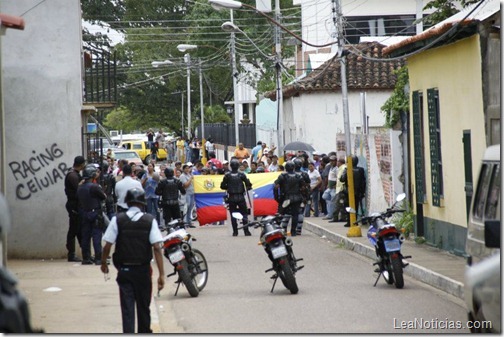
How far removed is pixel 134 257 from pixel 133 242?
6.0 inches

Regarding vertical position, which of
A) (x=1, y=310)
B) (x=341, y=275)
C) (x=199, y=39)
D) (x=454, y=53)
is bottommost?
(x=341, y=275)

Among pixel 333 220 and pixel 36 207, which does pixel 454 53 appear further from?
pixel 333 220

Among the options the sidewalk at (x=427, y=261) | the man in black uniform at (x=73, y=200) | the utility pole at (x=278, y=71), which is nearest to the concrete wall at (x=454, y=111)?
the sidewalk at (x=427, y=261)

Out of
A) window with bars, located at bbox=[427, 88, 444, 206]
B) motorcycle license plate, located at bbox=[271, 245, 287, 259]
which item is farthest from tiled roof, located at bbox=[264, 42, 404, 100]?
motorcycle license plate, located at bbox=[271, 245, 287, 259]

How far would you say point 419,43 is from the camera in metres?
20.7

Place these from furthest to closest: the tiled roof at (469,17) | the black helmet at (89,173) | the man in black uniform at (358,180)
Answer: the man in black uniform at (358,180) → the black helmet at (89,173) → the tiled roof at (469,17)

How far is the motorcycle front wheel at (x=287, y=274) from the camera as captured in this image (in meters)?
15.2

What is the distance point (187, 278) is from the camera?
15266 mm

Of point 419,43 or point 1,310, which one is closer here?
point 1,310

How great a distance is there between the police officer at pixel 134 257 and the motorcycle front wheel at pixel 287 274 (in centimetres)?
434

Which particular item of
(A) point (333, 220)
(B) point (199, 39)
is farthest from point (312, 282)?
(B) point (199, 39)

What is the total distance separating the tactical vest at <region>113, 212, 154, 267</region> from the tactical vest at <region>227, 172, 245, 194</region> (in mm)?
14365

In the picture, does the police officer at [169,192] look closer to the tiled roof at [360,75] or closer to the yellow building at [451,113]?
the yellow building at [451,113]

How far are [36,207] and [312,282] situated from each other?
21.5 ft
